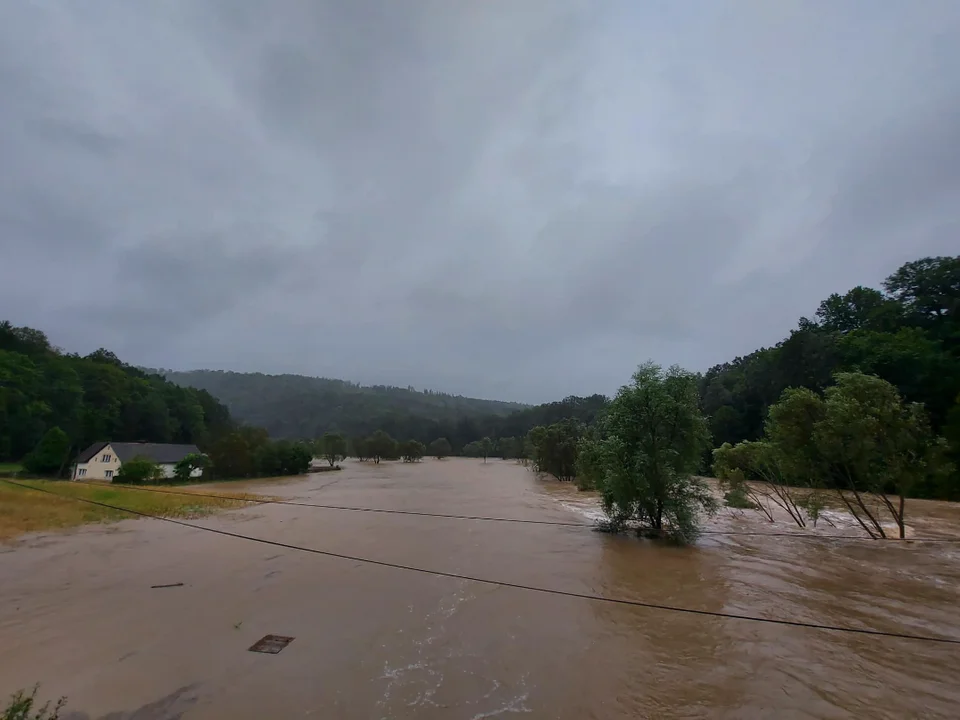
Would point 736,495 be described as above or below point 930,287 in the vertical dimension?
below

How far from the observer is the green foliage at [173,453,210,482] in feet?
180

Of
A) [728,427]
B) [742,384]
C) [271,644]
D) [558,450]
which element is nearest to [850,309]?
[742,384]

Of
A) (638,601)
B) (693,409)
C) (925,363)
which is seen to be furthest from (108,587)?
(925,363)

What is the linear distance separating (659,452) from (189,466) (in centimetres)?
5585

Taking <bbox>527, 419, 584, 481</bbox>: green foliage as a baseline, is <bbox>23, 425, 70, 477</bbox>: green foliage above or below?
below

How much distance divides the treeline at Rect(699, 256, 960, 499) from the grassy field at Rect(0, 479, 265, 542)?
39.7 meters

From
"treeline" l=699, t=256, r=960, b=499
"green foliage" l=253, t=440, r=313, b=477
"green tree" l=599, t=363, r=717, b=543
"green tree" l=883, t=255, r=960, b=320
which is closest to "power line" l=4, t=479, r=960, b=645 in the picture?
"green tree" l=599, t=363, r=717, b=543

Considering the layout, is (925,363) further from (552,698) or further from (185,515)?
(185,515)

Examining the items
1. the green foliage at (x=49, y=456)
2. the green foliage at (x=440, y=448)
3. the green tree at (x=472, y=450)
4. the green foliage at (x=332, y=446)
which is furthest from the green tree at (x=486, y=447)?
the green foliage at (x=49, y=456)

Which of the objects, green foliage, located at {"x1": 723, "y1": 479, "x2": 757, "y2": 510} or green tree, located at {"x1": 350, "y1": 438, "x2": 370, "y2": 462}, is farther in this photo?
green tree, located at {"x1": 350, "y1": 438, "x2": 370, "y2": 462}

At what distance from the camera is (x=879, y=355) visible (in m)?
46.3

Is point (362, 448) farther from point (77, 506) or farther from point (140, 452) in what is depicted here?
point (77, 506)

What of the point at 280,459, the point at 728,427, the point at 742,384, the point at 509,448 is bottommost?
the point at 280,459

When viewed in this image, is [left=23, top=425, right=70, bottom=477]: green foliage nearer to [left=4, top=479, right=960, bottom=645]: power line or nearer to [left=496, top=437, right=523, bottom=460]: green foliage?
[left=4, top=479, right=960, bottom=645]: power line
